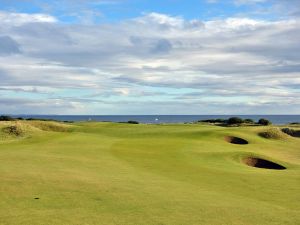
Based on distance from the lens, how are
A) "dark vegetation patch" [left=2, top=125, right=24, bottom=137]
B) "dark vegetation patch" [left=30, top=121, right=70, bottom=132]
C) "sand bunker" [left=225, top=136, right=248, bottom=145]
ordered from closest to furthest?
"dark vegetation patch" [left=2, top=125, right=24, bottom=137] → "sand bunker" [left=225, top=136, right=248, bottom=145] → "dark vegetation patch" [left=30, top=121, right=70, bottom=132]

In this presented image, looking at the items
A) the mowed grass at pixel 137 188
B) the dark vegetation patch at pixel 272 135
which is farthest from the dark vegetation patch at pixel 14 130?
the dark vegetation patch at pixel 272 135

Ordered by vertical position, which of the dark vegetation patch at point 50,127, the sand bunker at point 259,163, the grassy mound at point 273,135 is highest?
the dark vegetation patch at point 50,127

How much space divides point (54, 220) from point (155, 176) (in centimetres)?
969

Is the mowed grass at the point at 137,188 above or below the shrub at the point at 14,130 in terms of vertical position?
below

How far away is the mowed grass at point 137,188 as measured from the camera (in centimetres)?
1366

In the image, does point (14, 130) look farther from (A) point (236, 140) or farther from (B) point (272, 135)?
(B) point (272, 135)

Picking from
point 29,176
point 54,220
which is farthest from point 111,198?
point 29,176

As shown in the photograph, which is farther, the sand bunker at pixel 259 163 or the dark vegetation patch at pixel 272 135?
the dark vegetation patch at pixel 272 135

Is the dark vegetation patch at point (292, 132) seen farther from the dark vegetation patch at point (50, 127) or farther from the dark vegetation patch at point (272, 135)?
the dark vegetation patch at point (50, 127)

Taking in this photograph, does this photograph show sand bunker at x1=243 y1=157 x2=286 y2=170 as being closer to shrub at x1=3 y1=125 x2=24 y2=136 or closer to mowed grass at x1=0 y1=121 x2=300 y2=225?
mowed grass at x1=0 y1=121 x2=300 y2=225

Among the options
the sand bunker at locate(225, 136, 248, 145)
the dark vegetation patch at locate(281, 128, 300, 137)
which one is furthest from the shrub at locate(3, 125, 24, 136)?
the dark vegetation patch at locate(281, 128, 300, 137)

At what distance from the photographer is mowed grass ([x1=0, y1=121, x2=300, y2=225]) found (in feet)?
44.8

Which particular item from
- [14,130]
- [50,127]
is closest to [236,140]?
[50,127]

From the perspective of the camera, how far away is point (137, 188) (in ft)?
59.1
